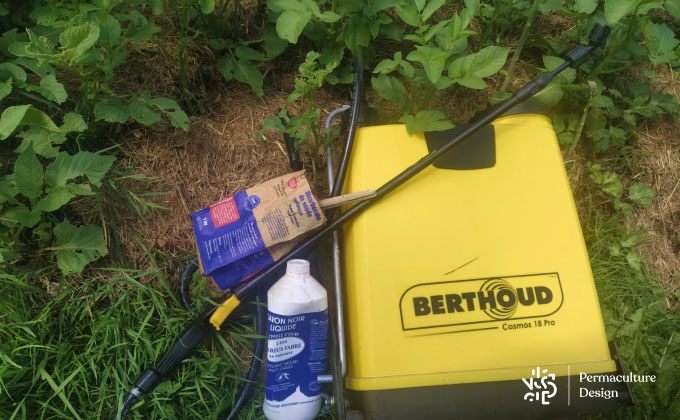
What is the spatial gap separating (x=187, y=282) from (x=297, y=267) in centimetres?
49

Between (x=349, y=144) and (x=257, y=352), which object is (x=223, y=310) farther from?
(x=349, y=144)

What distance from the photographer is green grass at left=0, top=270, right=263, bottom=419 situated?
142cm

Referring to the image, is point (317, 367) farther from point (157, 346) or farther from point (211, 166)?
point (211, 166)

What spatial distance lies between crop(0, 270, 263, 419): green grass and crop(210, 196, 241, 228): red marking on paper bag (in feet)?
1.13

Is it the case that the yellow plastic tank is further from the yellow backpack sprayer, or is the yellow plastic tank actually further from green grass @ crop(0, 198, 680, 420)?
green grass @ crop(0, 198, 680, 420)

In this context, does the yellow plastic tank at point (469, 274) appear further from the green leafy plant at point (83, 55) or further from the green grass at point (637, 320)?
the green leafy plant at point (83, 55)

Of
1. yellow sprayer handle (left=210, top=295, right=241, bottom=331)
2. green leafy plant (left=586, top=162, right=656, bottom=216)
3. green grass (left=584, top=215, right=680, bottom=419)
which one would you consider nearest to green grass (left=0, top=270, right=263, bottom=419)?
yellow sprayer handle (left=210, top=295, right=241, bottom=331)

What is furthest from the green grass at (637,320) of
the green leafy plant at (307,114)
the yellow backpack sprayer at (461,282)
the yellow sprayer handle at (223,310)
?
the yellow sprayer handle at (223,310)

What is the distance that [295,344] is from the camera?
4.64 feet

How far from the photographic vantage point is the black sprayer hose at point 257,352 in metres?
1.46

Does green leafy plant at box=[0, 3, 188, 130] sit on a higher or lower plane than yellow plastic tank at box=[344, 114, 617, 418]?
higher
